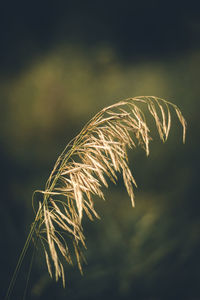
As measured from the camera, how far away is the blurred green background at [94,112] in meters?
1.62

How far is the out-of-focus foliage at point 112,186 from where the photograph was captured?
163 centimetres

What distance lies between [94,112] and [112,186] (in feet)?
1.31

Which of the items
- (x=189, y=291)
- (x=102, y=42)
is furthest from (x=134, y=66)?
(x=189, y=291)

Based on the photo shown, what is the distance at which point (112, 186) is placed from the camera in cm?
167

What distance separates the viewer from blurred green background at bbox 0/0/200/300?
5.32 feet

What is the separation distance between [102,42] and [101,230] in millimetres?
983

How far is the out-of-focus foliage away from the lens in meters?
1.63

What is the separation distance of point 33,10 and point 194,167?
1178mm

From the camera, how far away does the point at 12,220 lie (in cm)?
163

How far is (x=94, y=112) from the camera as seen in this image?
1.65 meters

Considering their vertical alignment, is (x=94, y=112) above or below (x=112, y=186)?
above

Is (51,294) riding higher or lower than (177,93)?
lower

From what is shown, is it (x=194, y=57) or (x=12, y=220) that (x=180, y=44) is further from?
(x=12, y=220)

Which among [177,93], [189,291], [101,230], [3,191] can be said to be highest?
[177,93]
